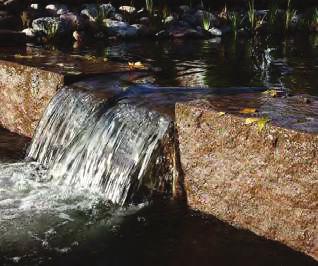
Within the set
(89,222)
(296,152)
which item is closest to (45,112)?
(89,222)

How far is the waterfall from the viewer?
5.25 meters

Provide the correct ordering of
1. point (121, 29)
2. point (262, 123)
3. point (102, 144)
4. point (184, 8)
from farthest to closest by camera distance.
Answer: point (184, 8)
point (121, 29)
point (102, 144)
point (262, 123)

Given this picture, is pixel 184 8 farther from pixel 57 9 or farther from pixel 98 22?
pixel 57 9

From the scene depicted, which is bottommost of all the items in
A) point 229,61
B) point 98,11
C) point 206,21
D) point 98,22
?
point 229,61

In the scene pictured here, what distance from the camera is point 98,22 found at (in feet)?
48.7

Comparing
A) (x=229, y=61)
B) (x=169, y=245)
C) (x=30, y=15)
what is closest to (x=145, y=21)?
(x=30, y=15)

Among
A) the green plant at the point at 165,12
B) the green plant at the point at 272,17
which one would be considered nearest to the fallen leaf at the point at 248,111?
the green plant at the point at 165,12

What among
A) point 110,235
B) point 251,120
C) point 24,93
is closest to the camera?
point 251,120

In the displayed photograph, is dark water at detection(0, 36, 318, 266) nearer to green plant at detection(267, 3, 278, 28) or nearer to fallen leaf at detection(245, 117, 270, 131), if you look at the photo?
fallen leaf at detection(245, 117, 270, 131)

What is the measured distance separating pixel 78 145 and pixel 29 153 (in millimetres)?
1083

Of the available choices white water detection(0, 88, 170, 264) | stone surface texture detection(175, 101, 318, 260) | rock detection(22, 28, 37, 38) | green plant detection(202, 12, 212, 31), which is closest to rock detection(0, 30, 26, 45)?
rock detection(22, 28, 37, 38)

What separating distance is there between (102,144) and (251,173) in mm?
1906

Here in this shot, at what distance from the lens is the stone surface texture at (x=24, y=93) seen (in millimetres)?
7051

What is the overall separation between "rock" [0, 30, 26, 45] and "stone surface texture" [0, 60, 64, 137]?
2943mm
